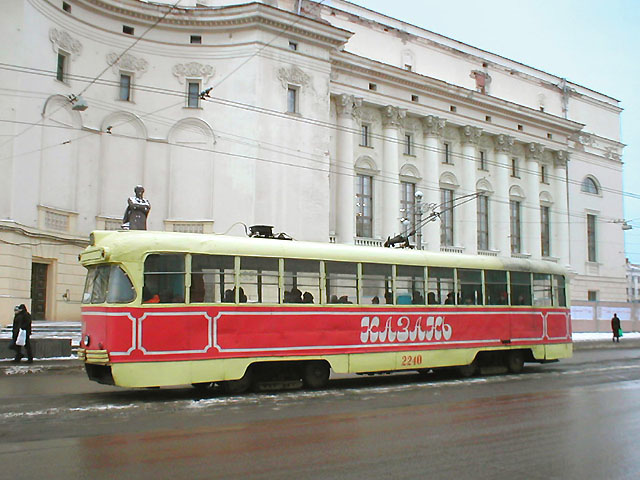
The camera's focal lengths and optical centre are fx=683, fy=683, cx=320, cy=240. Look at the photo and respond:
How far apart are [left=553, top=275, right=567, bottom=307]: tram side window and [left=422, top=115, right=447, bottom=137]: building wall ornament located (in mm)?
26999

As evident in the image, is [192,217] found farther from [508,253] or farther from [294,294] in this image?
[508,253]

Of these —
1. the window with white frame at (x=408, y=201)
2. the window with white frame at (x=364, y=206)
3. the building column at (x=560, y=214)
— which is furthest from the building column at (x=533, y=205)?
the window with white frame at (x=364, y=206)

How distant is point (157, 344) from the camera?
39.4 feet

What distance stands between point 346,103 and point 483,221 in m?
15.1

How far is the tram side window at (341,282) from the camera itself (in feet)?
47.1

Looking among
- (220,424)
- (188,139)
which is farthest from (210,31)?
(220,424)

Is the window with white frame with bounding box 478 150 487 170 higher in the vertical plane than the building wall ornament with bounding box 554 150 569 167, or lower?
lower

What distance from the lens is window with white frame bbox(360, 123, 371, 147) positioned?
42.2m

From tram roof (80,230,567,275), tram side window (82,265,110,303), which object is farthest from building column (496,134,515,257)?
tram side window (82,265,110,303)

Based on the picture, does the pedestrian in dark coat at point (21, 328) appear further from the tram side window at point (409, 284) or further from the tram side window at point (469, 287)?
the tram side window at point (469, 287)

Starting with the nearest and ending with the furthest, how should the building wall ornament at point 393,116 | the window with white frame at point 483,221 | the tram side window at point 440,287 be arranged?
the tram side window at point 440,287 < the building wall ornament at point 393,116 < the window with white frame at point 483,221

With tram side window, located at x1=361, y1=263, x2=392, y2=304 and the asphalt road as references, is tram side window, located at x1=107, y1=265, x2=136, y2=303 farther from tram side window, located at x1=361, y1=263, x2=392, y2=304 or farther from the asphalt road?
tram side window, located at x1=361, y1=263, x2=392, y2=304

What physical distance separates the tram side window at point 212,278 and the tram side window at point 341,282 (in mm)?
2251

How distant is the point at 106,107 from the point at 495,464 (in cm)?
2902
